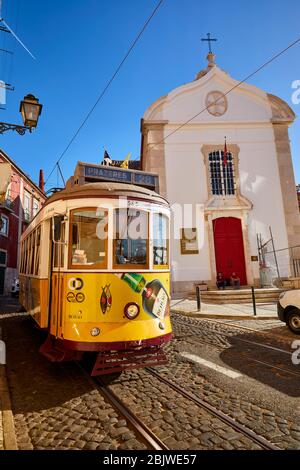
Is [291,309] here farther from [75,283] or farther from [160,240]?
[75,283]

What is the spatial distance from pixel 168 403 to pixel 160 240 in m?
2.57

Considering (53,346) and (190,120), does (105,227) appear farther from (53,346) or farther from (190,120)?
(190,120)

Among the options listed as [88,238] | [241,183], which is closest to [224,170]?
[241,183]

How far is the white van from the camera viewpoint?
7369mm

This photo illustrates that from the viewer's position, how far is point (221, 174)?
17328mm

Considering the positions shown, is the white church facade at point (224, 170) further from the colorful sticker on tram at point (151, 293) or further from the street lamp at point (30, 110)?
the colorful sticker on tram at point (151, 293)

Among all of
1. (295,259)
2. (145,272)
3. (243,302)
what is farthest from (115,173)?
(295,259)

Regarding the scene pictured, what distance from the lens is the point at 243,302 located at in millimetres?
13312

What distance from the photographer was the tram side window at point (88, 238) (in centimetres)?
479

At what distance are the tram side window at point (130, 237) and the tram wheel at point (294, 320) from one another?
4.66m

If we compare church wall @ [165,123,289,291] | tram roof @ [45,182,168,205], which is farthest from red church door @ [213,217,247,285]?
tram roof @ [45,182,168,205]
